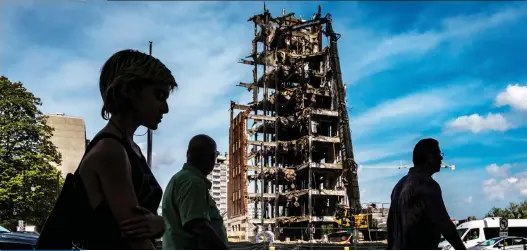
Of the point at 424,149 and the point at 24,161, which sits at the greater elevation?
the point at 24,161

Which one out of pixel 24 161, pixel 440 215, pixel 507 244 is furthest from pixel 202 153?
pixel 24 161

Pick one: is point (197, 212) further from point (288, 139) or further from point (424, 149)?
point (288, 139)

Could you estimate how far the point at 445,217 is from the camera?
13.4ft

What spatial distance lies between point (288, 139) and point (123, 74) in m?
59.3

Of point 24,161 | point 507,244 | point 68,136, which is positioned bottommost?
point 507,244

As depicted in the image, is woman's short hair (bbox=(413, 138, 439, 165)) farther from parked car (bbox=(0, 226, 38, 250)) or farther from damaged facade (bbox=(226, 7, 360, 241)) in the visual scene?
damaged facade (bbox=(226, 7, 360, 241))

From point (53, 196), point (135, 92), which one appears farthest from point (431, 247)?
point (53, 196)

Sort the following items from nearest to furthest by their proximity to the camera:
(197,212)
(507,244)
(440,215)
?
(197,212) → (440,215) → (507,244)

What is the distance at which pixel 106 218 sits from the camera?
1.83m

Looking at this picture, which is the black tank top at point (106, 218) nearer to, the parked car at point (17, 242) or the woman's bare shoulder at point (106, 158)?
the woman's bare shoulder at point (106, 158)

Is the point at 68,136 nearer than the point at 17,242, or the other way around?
the point at 17,242

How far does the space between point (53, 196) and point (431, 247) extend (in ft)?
103

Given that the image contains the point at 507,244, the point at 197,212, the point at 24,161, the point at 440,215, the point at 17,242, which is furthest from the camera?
the point at 24,161

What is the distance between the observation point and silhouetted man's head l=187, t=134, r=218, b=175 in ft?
11.5
